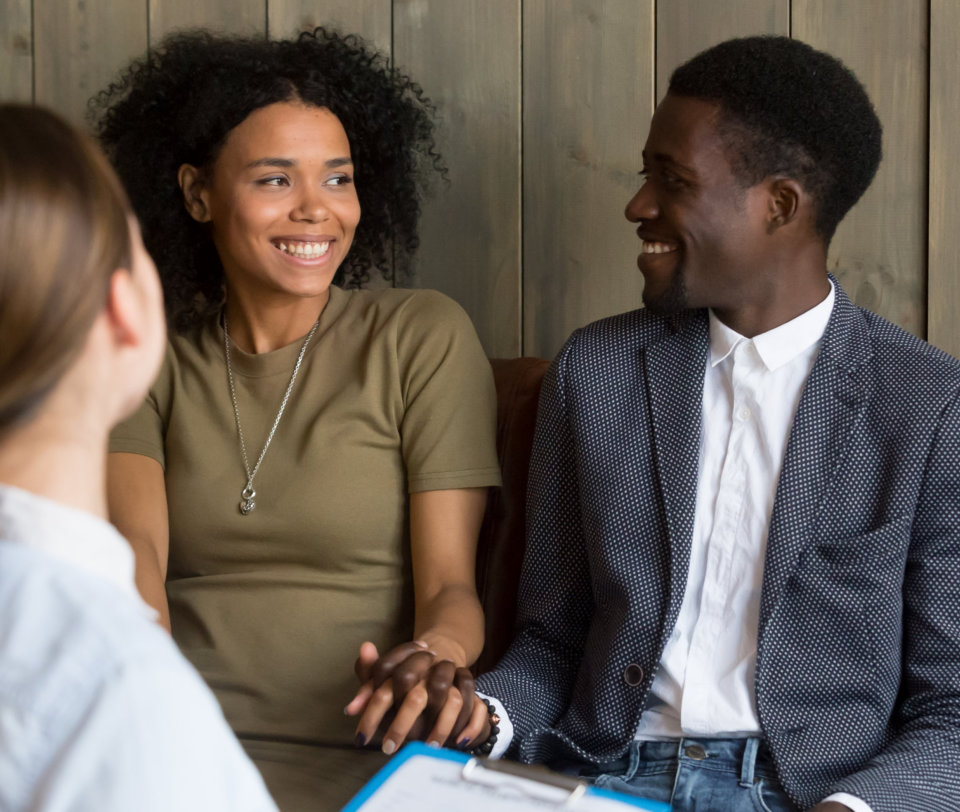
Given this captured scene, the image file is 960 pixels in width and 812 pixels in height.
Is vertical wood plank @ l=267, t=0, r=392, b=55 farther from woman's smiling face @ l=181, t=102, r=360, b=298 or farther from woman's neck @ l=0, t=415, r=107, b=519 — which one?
woman's neck @ l=0, t=415, r=107, b=519

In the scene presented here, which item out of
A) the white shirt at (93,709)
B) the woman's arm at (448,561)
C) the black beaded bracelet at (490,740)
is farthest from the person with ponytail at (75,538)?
the woman's arm at (448,561)

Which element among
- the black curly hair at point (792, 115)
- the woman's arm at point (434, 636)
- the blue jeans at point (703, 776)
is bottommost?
the blue jeans at point (703, 776)

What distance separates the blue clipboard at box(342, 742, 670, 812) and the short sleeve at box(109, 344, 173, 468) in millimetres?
715

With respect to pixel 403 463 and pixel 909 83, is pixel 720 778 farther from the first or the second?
pixel 909 83

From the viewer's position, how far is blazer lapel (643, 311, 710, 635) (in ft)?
4.22

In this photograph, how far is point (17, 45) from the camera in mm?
1978

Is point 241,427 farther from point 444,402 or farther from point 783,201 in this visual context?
point 783,201

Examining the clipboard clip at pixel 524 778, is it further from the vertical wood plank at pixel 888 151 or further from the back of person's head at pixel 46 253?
the vertical wood plank at pixel 888 151

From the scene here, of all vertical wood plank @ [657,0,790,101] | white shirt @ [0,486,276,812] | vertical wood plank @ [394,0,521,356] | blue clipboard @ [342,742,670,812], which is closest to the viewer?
white shirt @ [0,486,276,812]

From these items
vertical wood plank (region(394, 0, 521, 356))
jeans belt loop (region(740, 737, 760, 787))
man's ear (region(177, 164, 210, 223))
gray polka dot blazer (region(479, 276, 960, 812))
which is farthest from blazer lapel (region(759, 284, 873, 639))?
man's ear (region(177, 164, 210, 223))

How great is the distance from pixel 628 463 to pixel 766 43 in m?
0.53

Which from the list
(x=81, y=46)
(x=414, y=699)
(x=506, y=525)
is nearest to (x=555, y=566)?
(x=506, y=525)

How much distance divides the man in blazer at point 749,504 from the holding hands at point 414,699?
9 cm

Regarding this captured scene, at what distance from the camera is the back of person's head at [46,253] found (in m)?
0.58
